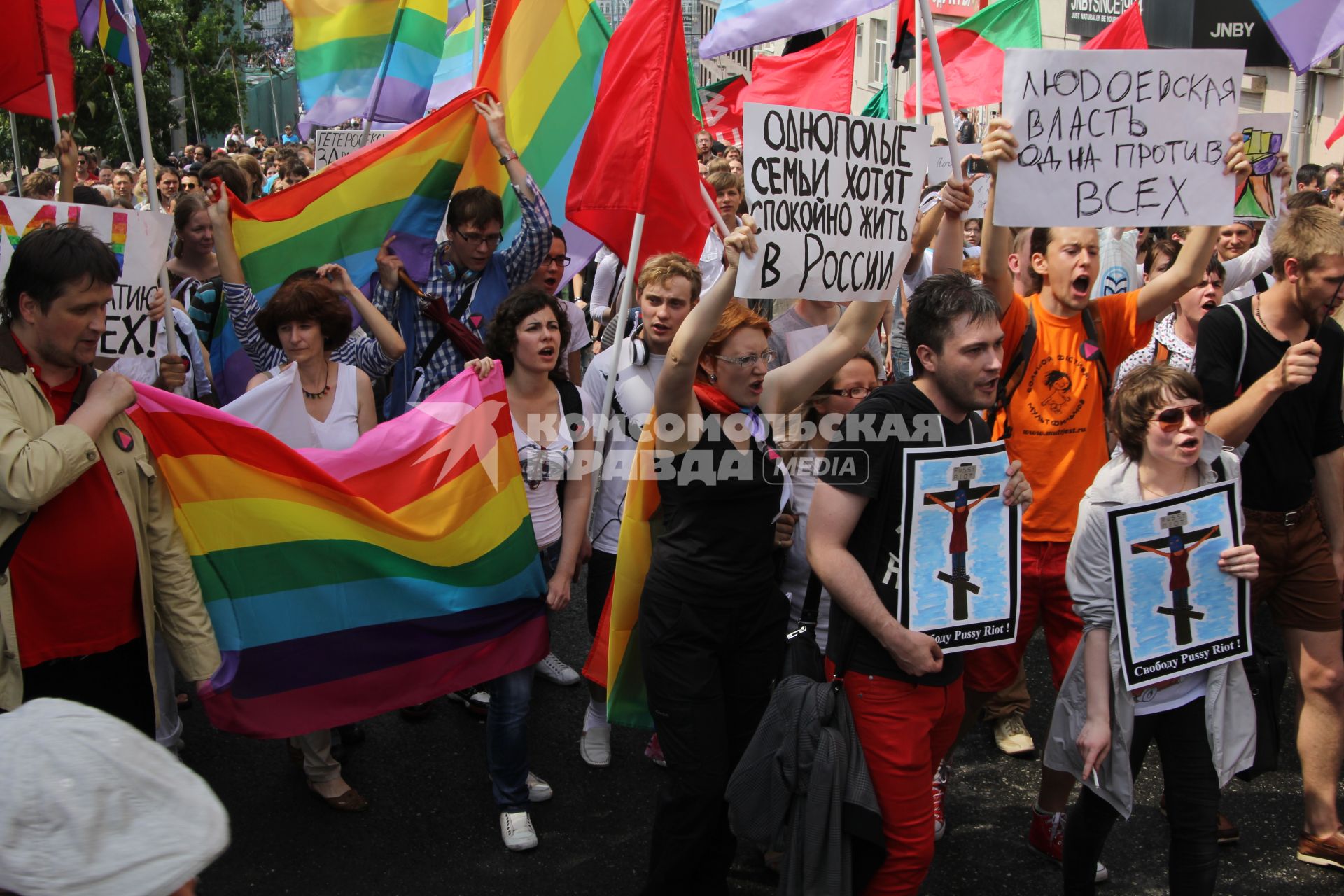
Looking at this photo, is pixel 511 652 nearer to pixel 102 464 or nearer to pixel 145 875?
pixel 102 464

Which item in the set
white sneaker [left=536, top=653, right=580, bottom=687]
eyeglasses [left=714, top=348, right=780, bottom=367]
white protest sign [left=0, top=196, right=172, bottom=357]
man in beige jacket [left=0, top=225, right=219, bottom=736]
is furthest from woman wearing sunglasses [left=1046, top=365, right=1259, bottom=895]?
white protest sign [left=0, top=196, right=172, bottom=357]

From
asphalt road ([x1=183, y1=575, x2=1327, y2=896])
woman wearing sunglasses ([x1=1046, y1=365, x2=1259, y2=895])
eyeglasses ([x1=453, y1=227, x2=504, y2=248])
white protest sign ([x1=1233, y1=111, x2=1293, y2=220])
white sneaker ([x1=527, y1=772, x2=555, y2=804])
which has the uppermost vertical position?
white protest sign ([x1=1233, y1=111, x2=1293, y2=220])

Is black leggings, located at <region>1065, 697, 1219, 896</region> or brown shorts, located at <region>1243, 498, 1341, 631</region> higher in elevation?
brown shorts, located at <region>1243, 498, 1341, 631</region>

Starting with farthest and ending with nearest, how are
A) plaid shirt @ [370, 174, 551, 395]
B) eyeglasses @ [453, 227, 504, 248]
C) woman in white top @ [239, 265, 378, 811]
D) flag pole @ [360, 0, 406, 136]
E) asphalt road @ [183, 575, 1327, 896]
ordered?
1. flag pole @ [360, 0, 406, 136]
2. eyeglasses @ [453, 227, 504, 248]
3. plaid shirt @ [370, 174, 551, 395]
4. woman in white top @ [239, 265, 378, 811]
5. asphalt road @ [183, 575, 1327, 896]

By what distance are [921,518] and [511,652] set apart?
162cm

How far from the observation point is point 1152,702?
3.34 m

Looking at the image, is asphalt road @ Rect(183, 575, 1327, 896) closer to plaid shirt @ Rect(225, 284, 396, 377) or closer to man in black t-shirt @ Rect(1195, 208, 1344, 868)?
man in black t-shirt @ Rect(1195, 208, 1344, 868)

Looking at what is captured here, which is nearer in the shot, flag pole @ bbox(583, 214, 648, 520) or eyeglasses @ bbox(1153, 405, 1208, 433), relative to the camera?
eyeglasses @ bbox(1153, 405, 1208, 433)

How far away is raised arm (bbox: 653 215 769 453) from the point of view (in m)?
3.22

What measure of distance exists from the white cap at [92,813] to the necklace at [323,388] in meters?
2.98

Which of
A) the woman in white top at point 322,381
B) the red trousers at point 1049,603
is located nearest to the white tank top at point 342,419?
the woman in white top at point 322,381

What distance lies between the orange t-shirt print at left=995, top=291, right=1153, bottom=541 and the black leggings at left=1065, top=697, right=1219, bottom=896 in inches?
33.3

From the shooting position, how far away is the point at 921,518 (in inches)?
126

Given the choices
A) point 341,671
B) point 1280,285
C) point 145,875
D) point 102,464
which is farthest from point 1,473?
point 1280,285
